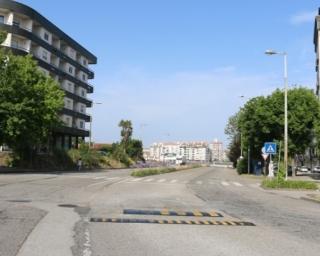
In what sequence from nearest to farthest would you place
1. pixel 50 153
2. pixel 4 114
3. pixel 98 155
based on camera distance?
pixel 4 114 → pixel 50 153 → pixel 98 155

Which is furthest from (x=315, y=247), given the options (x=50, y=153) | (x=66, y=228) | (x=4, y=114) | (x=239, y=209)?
(x=50, y=153)

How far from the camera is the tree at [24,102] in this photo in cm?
4653

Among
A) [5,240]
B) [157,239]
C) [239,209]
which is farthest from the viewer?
[239,209]

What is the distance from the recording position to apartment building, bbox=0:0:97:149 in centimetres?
7525

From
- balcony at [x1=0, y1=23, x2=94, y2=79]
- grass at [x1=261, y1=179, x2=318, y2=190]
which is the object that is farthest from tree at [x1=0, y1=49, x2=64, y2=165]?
grass at [x1=261, y1=179, x2=318, y2=190]

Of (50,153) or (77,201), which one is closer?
(77,201)

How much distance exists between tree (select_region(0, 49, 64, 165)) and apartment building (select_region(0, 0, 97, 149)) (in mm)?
22238

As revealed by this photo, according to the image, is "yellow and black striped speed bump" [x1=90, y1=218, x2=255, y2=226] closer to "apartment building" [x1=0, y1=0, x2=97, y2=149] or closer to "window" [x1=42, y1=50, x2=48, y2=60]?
"apartment building" [x1=0, y1=0, x2=97, y2=149]

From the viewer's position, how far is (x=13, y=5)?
7444 cm

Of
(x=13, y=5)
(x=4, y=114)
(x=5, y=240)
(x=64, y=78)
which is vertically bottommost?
(x=5, y=240)

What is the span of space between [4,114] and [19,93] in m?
2.60

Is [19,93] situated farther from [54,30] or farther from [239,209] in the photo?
[54,30]

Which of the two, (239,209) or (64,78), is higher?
→ (64,78)

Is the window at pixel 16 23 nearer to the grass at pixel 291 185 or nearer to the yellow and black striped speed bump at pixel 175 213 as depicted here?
the grass at pixel 291 185
